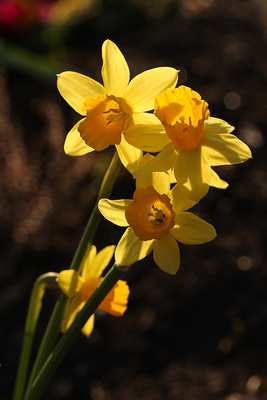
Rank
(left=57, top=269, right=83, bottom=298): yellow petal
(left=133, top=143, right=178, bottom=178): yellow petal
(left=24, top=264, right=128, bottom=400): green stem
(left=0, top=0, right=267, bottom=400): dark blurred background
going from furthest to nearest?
(left=0, top=0, right=267, bottom=400): dark blurred background, (left=57, top=269, right=83, bottom=298): yellow petal, (left=24, top=264, right=128, bottom=400): green stem, (left=133, top=143, right=178, bottom=178): yellow petal

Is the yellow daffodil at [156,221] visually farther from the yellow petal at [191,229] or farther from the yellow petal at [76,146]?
the yellow petal at [76,146]

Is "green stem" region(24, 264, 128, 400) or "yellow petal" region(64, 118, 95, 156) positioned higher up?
"yellow petal" region(64, 118, 95, 156)

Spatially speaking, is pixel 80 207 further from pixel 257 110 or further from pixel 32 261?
pixel 257 110

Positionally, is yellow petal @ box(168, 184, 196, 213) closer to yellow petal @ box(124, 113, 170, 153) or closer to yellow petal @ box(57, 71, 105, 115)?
yellow petal @ box(124, 113, 170, 153)

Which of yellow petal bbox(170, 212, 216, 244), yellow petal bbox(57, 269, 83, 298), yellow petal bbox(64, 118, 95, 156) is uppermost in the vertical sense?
yellow petal bbox(64, 118, 95, 156)

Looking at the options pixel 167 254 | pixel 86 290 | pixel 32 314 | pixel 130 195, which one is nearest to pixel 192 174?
pixel 167 254

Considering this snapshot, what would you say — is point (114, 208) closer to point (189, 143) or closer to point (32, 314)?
point (189, 143)

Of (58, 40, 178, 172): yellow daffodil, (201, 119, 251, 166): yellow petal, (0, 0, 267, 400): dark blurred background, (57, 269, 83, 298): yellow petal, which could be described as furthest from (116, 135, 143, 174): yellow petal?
(0, 0, 267, 400): dark blurred background
